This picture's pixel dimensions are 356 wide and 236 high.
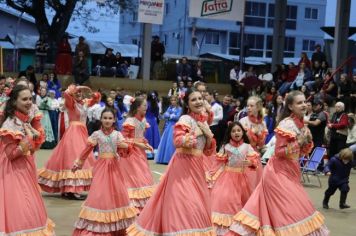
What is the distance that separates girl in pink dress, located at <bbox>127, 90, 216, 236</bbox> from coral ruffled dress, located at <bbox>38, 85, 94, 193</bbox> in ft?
12.0

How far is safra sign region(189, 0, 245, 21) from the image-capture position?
22475mm

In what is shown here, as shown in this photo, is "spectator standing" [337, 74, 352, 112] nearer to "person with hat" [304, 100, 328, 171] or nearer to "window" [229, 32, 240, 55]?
"person with hat" [304, 100, 328, 171]

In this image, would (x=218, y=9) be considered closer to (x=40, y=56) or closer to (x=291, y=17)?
(x=40, y=56)

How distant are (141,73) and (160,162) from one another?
9153 mm

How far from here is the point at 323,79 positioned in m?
20.6

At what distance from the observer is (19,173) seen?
6707mm

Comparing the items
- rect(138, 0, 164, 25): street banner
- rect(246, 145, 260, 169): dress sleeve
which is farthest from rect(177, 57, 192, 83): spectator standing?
rect(246, 145, 260, 169): dress sleeve

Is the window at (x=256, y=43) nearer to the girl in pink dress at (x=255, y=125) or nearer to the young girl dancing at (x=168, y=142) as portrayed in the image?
the young girl dancing at (x=168, y=142)

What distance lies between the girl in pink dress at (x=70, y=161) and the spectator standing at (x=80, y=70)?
40.7 feet

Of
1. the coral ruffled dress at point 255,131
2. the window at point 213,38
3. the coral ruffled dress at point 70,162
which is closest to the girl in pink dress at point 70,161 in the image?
the coral ruffled dress at point 70,162

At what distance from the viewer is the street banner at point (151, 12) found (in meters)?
22.0

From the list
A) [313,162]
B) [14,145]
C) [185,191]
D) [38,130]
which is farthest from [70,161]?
[313,162]

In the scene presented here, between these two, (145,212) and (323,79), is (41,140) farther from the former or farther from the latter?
(323,79)

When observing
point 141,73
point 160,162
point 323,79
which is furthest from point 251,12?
point 160,162
